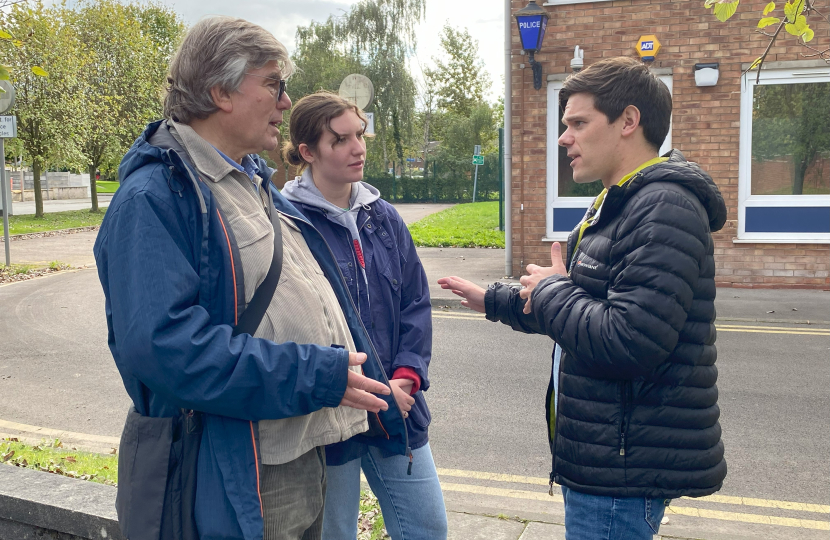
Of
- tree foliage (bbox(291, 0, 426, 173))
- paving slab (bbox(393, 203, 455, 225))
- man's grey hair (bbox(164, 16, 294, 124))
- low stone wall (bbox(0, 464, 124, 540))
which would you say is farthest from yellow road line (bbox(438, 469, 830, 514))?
tree foliage (bbox(291, 0, 426, 173))

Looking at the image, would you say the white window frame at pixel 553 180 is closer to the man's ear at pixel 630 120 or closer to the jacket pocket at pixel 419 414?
the jacket pocket at pixel 419 414

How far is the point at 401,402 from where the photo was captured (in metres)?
2.28

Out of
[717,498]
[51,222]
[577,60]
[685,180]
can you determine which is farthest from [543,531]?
[51,222]

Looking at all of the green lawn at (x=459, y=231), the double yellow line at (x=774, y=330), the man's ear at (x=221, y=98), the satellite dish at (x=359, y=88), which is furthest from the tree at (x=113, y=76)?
the man's ear at (x=221, y=98)

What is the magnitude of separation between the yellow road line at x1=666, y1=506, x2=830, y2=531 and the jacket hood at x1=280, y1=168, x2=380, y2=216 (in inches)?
97.4

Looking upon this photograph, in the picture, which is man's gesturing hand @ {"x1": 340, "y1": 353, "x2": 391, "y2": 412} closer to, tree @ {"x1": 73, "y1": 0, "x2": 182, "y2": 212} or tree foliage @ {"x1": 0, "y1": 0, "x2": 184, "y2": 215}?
tree foliage @ {"x1": 0, "y1": 0, "x2": 184, "y2": 215}

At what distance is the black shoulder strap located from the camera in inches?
67.1

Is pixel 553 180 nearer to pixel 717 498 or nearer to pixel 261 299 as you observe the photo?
pixel 717 498

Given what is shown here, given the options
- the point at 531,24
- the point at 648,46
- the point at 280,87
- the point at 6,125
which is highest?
the point at 531,24

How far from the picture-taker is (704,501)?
13.2 ft

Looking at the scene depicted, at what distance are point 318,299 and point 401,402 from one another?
1.87 feet

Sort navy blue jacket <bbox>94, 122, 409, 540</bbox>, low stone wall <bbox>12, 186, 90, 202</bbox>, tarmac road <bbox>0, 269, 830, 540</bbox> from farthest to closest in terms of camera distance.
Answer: low stone wall <bbox>12, 186, 90, 202</bbox>, tarmac road <bbox>0, 269, 830, 540</bbox>, navy blue jacket <bbox>94, 122, 409, 540</bbox>

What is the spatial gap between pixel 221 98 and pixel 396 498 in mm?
1424

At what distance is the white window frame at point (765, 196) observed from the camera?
1034cm
